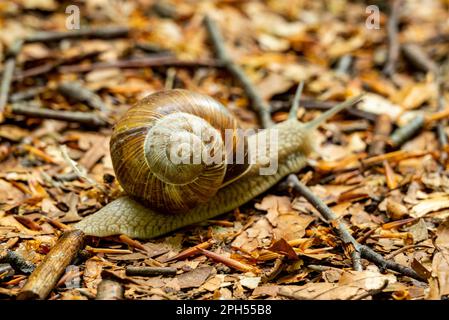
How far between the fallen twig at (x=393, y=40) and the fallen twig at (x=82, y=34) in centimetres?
287

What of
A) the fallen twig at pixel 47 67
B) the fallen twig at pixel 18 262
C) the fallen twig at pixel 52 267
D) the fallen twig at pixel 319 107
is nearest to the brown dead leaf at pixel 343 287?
the fallen twig at pixel 52 267

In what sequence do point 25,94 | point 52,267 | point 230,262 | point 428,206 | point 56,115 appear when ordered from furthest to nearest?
point 25,94, point 56,115, point 428,206, point 230,262, point 52,267

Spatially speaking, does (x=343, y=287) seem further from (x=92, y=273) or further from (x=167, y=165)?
(x=92, y=273)

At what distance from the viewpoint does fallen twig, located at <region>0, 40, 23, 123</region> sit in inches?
174

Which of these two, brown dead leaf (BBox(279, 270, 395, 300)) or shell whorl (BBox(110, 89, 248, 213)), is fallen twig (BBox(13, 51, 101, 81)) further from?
brown dead leaf (BBox(279, 270, 395, 300))

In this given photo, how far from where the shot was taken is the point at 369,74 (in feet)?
17.9

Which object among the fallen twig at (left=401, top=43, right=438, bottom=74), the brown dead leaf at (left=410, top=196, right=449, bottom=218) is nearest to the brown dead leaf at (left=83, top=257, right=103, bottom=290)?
the brown dead leaf at (left=410, top=196, right=449, bottom=218)

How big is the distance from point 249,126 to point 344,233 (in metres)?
1.70

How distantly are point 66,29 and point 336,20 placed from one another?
10.7 ft

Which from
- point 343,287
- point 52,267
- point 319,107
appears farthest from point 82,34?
point 343,287

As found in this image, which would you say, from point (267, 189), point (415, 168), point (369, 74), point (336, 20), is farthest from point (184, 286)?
point (336, 20)

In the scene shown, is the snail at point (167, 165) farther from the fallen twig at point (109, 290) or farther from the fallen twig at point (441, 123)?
the fallen twig at point (441, 123)


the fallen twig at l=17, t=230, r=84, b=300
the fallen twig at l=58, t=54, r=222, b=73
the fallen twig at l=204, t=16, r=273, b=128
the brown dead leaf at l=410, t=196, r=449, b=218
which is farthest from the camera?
the fallen twig at l=58, t=54, r=222, b=73

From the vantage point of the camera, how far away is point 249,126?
15.0ft
